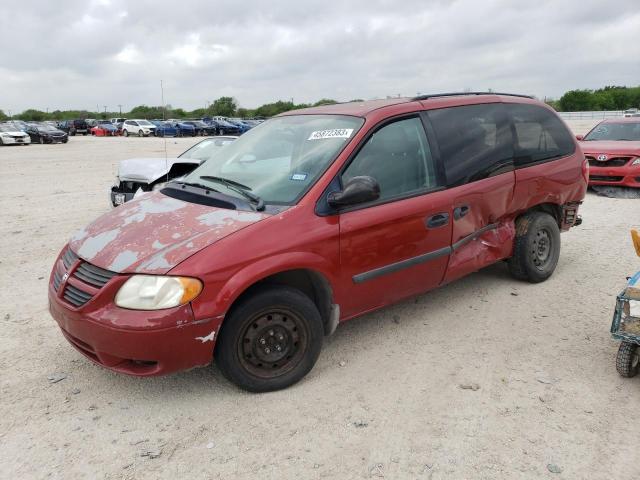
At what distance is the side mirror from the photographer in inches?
127

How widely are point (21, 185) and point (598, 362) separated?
12562mm

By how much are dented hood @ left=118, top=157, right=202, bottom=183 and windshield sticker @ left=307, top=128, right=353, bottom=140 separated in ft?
13.0

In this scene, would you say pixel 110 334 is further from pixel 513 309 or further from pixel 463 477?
pixel 513 309

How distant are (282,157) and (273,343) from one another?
1423 mm

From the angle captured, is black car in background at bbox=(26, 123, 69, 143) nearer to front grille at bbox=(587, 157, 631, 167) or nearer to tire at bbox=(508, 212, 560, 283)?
front grille at bbox=(587, 157, 631, 167)

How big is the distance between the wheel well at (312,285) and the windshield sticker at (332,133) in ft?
3.28

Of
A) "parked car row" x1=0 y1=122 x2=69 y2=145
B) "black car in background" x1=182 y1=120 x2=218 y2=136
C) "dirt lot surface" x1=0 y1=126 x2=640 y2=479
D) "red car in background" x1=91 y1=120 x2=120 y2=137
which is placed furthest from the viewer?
"black car in background" x1=182 y1=120 x2=218 y2=136

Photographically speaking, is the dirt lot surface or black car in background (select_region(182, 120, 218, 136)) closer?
the dirt lot surface

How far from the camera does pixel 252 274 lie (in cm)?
294

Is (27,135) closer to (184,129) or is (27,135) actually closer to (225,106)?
(184,129)

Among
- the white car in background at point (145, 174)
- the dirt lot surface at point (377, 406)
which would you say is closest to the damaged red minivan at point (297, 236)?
the dirt lot surface at point (377, 406)

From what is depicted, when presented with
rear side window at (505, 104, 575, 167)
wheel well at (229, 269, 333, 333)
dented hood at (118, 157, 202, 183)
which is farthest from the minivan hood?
wheel well at (229, 269, 333, 333)

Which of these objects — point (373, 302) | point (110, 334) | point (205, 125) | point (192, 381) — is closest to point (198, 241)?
point (110, 334)

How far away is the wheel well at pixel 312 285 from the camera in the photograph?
3.32 meters
